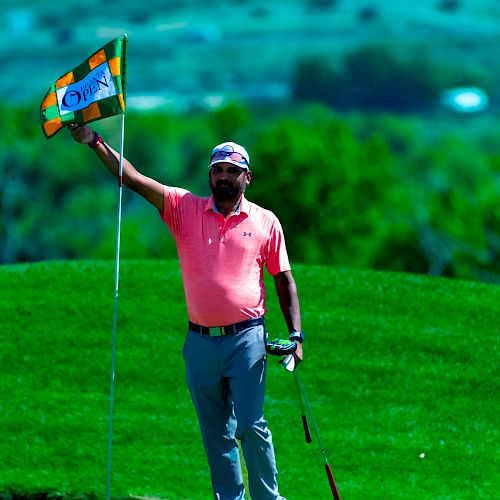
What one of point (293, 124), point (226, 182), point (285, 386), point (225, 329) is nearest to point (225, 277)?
point (225, 329)

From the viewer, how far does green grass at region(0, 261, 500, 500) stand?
10.5m

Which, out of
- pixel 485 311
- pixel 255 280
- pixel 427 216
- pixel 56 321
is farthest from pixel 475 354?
pixel 427 216

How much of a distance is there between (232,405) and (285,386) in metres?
4.02

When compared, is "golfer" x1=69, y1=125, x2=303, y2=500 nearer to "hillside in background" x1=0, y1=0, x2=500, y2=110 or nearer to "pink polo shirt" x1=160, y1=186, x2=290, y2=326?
"pink polo shirt" x1=160, y1=186, x2=290, y2=326

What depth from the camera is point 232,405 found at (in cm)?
833

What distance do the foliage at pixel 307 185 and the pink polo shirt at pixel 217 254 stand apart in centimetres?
3650

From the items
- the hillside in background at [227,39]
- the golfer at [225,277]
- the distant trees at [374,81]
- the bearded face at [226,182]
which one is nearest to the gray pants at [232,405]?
the golfer at [225,277]

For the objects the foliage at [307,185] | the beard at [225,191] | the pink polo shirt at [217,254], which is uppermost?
the foliage at [307,185]

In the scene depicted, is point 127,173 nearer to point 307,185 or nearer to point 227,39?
point 307,185

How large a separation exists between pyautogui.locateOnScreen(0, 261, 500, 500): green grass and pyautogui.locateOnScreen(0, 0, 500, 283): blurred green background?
2708cm

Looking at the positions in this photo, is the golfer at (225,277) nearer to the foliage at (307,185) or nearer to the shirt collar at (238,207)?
the shirt collar at (238,207)

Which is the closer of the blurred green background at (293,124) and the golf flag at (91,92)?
the golf flag at (91,92)

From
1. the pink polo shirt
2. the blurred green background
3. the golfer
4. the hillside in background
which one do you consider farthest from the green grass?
the hillside in background

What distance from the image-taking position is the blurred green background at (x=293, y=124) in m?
50.2
